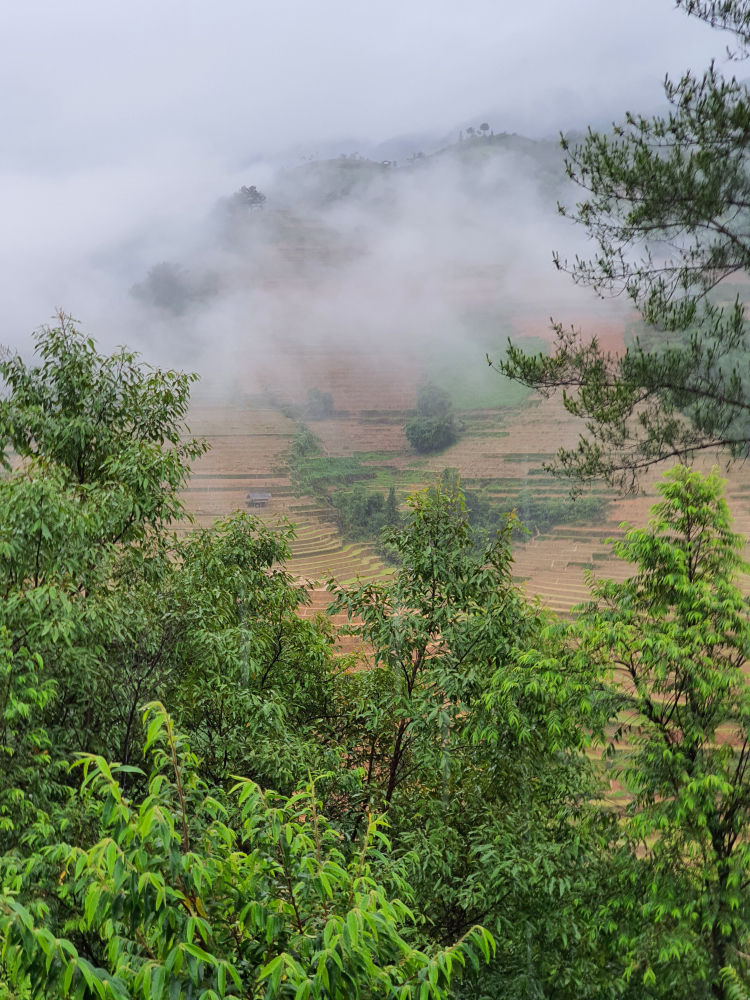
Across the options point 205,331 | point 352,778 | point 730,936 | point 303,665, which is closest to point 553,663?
point 352,778

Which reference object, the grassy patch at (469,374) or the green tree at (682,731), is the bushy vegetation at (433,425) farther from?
the green tree at (682,731)

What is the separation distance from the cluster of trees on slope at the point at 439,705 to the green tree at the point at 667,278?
47cm

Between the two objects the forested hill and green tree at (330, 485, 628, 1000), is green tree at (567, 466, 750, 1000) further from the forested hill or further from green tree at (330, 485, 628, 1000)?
the forested hill

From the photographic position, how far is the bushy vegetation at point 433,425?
8.68 m

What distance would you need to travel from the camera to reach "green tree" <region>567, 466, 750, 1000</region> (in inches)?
109

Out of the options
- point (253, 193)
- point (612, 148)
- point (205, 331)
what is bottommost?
point (612, 148)

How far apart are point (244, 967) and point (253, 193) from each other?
519 inches

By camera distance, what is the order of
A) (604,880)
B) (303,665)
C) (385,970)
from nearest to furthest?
(385,970) < (604,880) < (303,665)

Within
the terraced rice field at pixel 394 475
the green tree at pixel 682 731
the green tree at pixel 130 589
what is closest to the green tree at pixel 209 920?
the green tree at pixel 130 589

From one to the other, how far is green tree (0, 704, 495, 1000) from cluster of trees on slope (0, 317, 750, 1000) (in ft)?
2.55

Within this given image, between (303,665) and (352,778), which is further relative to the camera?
(303,665)

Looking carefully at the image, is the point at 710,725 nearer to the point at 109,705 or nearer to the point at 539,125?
the point at 109,705

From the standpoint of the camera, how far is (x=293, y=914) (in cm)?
128

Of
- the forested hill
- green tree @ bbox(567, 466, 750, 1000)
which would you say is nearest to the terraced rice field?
green tree @ bbox(567, 466, 750, 1000)
